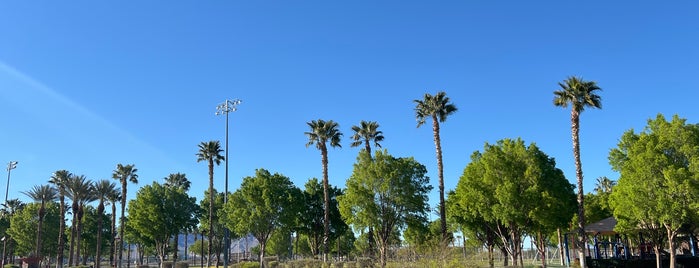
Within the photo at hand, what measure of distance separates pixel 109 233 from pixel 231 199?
44339 mm

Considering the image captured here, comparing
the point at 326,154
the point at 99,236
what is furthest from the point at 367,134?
the point at 99,236

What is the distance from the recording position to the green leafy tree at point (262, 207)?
5562 centimetres

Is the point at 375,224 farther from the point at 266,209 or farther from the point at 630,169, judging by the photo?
the point at 630,169

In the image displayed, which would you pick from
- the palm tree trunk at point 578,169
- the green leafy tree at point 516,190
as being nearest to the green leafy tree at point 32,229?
the green leafy tree at point 516,190

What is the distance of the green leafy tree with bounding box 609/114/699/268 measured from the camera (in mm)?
32469

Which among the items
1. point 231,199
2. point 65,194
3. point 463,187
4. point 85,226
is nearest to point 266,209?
point 231,199

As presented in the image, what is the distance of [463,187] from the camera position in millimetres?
44344

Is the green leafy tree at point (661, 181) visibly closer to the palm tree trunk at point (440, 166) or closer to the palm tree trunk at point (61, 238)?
the palm tree trunk at point (440, 166)

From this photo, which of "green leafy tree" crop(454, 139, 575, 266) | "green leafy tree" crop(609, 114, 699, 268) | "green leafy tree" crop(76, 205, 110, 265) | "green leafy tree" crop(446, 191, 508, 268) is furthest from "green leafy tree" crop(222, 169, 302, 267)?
"green leafy tree" crop(76, 205, 110, 265)

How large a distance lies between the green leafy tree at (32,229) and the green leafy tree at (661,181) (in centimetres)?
7614

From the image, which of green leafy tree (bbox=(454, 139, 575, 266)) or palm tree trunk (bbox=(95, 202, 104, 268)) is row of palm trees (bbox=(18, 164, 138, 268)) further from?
green leafy tree (bbox=(454, 139, 575, 266))

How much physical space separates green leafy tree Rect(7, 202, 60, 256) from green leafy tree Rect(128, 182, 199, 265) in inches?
762

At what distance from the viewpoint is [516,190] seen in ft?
131

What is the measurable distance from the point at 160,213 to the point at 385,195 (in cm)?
3387
